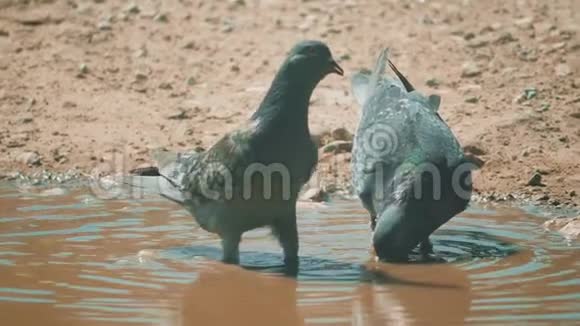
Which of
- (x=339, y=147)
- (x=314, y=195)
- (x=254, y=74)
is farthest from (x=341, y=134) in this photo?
(x=254, y=74)

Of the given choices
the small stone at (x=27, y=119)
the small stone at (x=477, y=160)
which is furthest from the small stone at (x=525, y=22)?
the small stone at (x=27, y=119)

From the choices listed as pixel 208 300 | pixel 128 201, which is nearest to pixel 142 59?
pixel 128 201

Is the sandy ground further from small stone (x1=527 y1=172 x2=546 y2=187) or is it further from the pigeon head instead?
the pigeon head

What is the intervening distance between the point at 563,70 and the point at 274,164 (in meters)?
5.13

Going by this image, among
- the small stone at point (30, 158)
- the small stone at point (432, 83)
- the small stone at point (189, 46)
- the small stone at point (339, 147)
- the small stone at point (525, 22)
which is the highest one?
the small stone at point (525, 22)

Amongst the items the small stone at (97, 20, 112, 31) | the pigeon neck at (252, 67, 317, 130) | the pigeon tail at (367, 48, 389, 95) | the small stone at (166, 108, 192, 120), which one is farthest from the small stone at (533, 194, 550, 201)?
the small stone at (97, 20, 112, 31)

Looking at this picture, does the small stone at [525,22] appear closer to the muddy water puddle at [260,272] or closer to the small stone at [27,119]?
the muddy water puddle at [260,272]

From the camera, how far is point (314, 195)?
9.37m

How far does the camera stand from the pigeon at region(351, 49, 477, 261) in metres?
7.50

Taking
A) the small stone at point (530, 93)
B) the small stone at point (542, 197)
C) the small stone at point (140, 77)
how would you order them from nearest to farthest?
the small stone at point (542, 197), the small stone at point (530, 93), the small stone at point (140, 77)

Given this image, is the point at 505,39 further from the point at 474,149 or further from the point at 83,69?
the point at 83,69

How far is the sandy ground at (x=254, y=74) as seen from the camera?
10.3 metres

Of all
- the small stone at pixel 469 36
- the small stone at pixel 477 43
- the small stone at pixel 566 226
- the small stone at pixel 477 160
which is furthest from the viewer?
the small stone at pixel 469 36

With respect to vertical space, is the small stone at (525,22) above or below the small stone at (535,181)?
above
